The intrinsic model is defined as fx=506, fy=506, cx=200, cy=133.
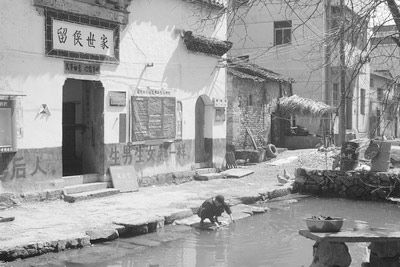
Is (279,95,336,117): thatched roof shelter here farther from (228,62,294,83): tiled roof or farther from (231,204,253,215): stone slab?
(231,204,253,215): stone slab

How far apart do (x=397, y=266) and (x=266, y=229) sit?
4111 millimetres

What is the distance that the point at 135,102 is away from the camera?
551 inches

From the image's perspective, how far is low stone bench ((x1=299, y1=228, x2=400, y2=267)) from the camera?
641 centimetres

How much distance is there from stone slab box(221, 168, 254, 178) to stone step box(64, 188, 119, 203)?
503 centimetres

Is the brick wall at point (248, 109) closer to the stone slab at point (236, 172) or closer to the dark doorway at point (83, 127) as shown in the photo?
the stone slab at point (236, 172)

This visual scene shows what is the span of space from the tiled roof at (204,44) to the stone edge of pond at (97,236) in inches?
252

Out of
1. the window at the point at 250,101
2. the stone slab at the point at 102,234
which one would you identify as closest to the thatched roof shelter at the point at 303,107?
the window at the point at 250,101

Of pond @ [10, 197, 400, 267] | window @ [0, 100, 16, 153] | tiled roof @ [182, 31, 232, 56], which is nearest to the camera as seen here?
pond @ [10, 197, 400, 267]

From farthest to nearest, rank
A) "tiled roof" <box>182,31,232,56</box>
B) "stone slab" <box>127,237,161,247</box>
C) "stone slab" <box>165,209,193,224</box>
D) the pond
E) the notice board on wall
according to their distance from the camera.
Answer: "tiled roof" <box>182,31,232,56</box> < the notice board on wall < "stone slab" <box>165,209,193,224</box> < "stone slab" <box>127,237,161,247</box> < the pond

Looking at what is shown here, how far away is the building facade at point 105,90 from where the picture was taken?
11.1 metres

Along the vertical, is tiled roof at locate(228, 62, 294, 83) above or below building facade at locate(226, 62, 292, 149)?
above

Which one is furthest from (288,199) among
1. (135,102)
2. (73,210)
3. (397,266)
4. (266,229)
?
(397,266)

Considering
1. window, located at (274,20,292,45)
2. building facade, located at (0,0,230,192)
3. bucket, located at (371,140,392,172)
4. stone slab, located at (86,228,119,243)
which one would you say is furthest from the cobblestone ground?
window, located at (274,20,292,45)

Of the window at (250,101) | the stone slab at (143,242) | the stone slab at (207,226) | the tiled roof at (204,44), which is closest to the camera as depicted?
the stone slab at (143,242)
